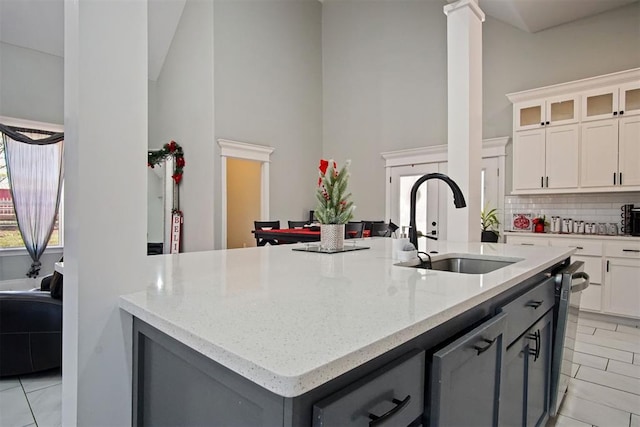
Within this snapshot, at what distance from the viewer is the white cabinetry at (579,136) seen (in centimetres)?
396

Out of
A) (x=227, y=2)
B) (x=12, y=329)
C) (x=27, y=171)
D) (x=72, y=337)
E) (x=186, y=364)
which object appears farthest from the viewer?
(x=227, y=2)

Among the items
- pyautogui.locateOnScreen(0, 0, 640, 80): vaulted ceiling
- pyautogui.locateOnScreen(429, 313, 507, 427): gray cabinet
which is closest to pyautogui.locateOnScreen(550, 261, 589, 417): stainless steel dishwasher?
pyautogui.locateOnScreen(429, 313, 507, 427): gray cabinet

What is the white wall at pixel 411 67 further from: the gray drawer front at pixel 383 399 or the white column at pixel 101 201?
the white column at pixel 101 201

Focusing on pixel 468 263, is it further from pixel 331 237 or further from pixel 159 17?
pixel 159 17

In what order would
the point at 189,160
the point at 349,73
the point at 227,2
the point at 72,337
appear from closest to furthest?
the point at 72,337, the point at 227,2, the point at 189,160, the point at 349,73

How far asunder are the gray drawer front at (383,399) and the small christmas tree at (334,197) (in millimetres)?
1144

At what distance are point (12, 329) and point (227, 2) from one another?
551 cm

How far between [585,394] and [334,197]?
2211mm

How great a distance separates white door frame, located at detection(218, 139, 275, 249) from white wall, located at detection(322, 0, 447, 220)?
1.59m

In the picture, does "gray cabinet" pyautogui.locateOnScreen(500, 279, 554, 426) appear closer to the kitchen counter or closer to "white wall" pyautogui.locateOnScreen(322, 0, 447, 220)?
the kitchen counter

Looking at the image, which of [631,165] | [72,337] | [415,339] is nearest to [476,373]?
[415,339]

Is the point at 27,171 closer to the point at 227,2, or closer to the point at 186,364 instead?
the point at 227,2

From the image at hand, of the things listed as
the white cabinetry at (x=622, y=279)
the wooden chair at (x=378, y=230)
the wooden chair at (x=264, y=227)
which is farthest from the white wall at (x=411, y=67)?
the wooden chair at (x=264, y=227)

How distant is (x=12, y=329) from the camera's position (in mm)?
2646
